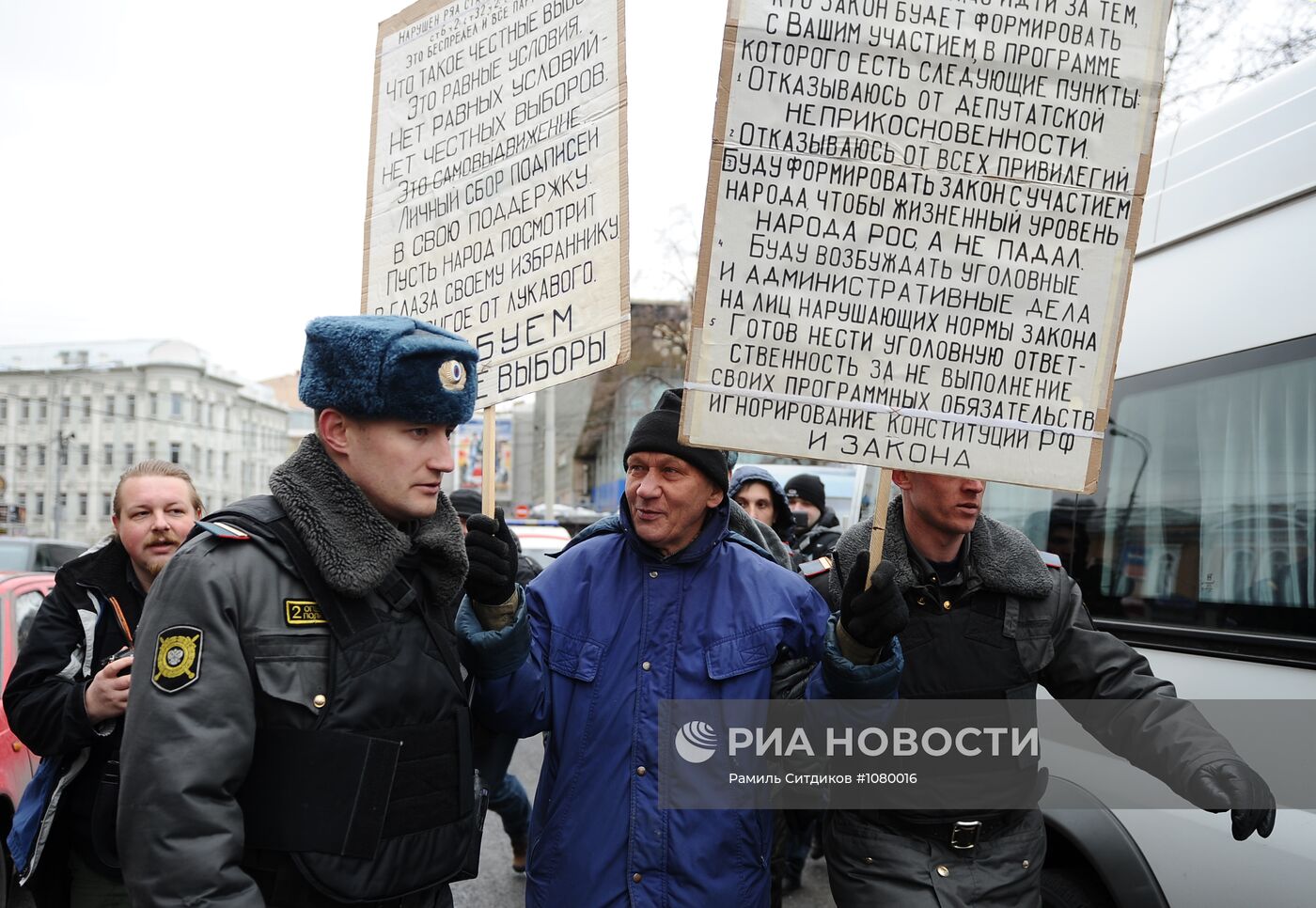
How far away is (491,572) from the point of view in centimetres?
222

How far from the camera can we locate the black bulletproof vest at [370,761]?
183 cm

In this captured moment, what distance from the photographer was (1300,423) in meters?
2.76

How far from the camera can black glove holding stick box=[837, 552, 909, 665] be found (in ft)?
7.34

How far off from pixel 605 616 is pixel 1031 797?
50.3 inches

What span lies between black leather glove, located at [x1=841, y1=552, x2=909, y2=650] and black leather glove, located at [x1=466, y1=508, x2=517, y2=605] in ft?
2.54

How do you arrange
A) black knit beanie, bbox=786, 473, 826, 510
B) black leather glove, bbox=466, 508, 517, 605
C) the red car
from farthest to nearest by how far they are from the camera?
black knit beanie, bbox=786, 473, 826, 510 < the red car < black leather glove, bbox=466, 508, 517, 605

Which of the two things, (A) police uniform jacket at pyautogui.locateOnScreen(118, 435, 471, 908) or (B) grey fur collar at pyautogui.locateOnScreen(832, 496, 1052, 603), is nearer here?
(A) police uniform jacket at pyautogui.locateOnScreen(118, 435, 471, 908)

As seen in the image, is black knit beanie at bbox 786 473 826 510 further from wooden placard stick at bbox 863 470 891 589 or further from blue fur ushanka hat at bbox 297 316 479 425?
blue fur ushanka hat at bbox 297 316 479 425

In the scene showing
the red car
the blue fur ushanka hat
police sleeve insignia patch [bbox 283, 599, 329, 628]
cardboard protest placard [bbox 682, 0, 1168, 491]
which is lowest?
the red car

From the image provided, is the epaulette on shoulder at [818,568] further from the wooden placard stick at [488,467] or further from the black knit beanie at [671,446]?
the wooden placard stick at [488,467]

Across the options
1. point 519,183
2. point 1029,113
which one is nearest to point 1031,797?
point 1029,113

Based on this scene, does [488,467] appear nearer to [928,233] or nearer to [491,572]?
[491,572]

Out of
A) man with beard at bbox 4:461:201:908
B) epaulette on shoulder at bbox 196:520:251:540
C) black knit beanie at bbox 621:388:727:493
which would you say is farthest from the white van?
man with beard at bbox 4:461:201:908

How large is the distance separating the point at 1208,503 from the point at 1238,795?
1074 mm
